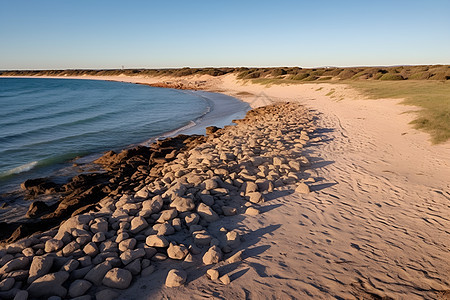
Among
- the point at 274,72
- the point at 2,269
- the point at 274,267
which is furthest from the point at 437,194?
the point at 274,72

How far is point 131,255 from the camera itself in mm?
4352

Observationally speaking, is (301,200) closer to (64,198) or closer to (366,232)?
(366,232)

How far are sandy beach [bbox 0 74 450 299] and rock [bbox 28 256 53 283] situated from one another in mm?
17

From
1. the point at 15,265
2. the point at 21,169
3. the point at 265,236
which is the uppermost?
the point at 15,265

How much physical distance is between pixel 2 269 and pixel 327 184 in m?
7.26

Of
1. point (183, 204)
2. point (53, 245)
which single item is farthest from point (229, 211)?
point (53, 245)

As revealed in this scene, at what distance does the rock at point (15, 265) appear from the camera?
4081 mm

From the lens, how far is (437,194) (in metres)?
6.69

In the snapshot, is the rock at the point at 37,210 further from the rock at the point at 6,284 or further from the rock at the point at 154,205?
the rock at the point at 6,284

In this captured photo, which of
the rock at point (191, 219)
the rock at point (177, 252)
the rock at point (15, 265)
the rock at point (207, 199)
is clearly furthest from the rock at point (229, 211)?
the rock at point (15, 265)

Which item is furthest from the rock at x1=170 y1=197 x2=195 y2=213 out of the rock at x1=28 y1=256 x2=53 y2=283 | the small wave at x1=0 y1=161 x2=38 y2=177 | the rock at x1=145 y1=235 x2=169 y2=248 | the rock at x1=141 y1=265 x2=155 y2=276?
the small wave at x1=0 y1=161 x2=38 y2=177

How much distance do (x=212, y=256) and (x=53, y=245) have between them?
9.18ft

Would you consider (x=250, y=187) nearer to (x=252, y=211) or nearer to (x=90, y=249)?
(x=252, y=211)

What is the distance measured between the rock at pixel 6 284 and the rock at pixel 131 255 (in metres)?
1.47
